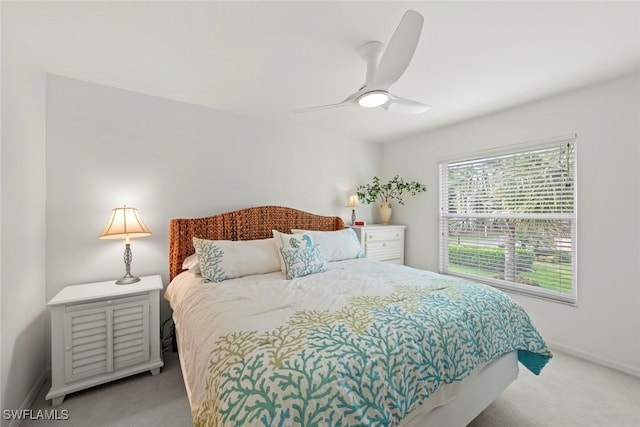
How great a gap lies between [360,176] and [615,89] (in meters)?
2.71

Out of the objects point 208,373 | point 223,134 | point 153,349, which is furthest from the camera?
point 223,134

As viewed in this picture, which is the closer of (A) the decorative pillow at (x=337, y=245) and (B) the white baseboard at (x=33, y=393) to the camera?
(B) the white baseboard at (x=33, y=393)

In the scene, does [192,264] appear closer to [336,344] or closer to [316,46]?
[336,344]

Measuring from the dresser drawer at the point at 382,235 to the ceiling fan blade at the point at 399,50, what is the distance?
84.7 inches

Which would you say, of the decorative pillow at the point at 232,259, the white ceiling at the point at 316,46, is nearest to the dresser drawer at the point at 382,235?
the decorative pillow at the point at 232,259

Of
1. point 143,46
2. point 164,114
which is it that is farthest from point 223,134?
point 143,46

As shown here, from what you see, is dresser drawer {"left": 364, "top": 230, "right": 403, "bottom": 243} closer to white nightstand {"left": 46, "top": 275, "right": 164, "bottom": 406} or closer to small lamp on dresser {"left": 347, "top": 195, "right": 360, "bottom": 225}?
small lamp on dresser {"left": 347, "top": 195, "right": 360, "bottom": 225}

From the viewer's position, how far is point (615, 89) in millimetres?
2264

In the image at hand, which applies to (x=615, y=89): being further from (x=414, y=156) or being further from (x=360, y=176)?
(x=360, y=176)

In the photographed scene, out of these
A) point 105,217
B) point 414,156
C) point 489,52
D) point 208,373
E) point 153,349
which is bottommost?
point 153,349

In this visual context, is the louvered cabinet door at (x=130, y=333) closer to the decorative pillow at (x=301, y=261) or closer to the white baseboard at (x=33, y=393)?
the white baseboard at (x=33, y=393)

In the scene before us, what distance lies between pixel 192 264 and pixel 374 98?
2.02 metres

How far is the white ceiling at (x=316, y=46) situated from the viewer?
152cm

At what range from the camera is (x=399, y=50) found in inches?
57.0
